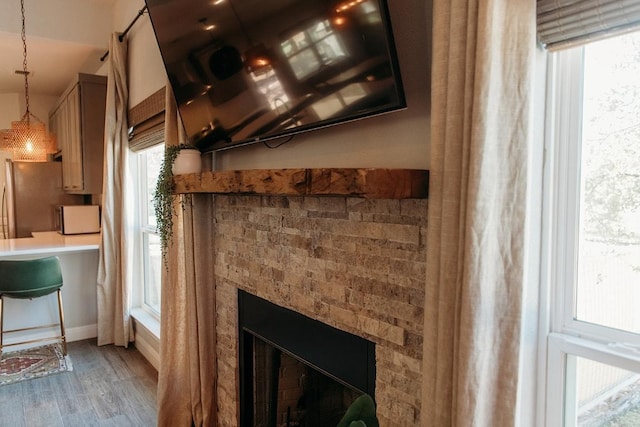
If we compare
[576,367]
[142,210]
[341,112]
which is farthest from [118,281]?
[576,367]

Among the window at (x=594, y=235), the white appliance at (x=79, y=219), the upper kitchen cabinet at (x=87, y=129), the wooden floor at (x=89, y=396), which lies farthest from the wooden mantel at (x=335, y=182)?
the white appliance at (x=79, y=219)

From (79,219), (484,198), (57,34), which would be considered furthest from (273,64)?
(79,219)

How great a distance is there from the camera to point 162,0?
6.69ft

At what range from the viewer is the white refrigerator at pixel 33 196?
4660 millimetres

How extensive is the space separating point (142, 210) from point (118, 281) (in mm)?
623

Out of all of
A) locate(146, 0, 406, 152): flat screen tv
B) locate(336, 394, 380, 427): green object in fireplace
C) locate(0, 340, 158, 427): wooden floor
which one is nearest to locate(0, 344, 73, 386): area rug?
locate(0, 340, 158, 427): wooden floor

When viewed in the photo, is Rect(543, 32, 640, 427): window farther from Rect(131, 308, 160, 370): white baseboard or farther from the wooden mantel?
Rect(131, 308, 160, 370): white baseboard

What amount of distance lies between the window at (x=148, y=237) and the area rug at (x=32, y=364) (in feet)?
2.31

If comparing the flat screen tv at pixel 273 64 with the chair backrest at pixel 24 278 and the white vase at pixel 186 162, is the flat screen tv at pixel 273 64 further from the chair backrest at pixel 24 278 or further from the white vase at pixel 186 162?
the chair backrest at pixel 24 278

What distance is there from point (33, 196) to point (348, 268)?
A: 4567 millimetres

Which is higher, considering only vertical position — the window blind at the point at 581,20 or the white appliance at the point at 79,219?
the window blind at the point at 581,20

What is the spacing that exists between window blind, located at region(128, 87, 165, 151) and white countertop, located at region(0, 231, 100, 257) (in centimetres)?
97

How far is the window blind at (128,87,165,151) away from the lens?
2.81 meters

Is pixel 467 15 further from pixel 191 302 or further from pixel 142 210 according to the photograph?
pixel 142 210
